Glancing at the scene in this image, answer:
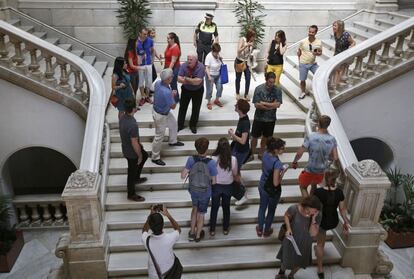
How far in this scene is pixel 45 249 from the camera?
7.93m

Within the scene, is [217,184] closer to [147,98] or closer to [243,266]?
[243,266]

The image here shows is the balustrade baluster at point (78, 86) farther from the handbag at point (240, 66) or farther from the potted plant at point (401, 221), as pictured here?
the potted plant at point (401, 221)

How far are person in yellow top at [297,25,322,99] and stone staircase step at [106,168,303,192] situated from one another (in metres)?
2.44

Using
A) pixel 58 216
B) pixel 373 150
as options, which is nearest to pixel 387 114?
pixel 373 150

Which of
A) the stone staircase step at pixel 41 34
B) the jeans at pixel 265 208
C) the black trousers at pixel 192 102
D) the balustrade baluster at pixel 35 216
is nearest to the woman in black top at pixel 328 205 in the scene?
the jeans at pixel 265 208

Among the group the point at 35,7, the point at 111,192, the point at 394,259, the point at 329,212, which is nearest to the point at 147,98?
the point at 111,192

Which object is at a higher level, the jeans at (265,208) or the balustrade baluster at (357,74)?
the balustrade baluster at (357,74)

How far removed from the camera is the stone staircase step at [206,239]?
6000 millimetres

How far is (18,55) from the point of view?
738 cm

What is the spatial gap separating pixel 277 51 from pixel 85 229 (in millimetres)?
5046

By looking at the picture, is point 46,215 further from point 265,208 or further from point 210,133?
point 265,208

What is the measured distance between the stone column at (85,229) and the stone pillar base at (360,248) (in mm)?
3364

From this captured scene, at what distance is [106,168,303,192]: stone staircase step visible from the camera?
673 cm

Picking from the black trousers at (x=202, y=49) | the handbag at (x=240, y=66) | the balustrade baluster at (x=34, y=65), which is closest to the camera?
the balustrade baluster at (x=34, y=65)
